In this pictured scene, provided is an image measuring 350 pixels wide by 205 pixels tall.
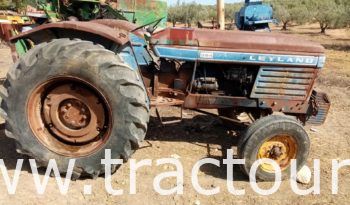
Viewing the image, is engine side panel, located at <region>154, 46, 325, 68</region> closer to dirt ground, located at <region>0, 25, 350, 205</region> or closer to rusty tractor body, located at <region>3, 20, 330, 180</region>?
rusty tractor body, located at <region>3, 20, 330, 180</region>

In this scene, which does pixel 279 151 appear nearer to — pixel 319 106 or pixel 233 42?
pixel 319 106

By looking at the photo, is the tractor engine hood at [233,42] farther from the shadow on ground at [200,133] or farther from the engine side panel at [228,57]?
the shadow on ground at [200,133]

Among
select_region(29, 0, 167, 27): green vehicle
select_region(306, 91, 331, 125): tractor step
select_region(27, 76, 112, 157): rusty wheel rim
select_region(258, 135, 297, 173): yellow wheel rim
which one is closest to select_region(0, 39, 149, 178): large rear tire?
select_region(27, 76, 112, 157): rusty wheel rim

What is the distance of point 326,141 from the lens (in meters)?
5.86

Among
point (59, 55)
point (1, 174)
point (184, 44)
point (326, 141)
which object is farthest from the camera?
point (326, 141)

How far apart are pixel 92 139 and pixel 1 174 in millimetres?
1008

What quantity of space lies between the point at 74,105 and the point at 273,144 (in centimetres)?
216

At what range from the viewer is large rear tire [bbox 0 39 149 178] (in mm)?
4004

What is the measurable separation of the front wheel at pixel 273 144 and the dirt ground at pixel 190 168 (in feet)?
0.57

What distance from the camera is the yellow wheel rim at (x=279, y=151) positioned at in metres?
4.47

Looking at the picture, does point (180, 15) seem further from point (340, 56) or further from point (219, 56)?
point (219, 56)

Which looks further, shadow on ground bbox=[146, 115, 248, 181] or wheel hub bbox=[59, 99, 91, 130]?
shadow on ground bbox=[146, 115, 248, 181]

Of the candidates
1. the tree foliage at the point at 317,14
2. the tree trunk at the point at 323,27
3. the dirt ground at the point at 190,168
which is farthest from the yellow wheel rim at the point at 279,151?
the tree trunk at the point at 323,27

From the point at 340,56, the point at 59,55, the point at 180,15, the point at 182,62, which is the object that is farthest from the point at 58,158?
the point at 180,15
